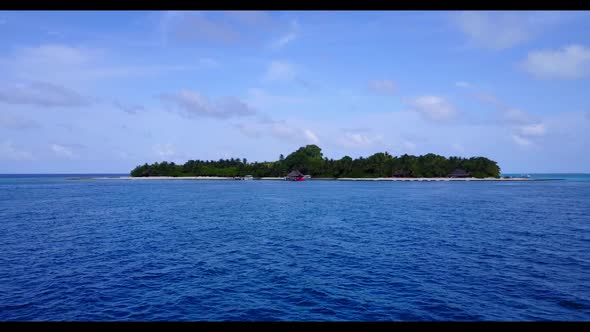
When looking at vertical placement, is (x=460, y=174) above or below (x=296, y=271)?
above

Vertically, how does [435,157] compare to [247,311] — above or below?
above

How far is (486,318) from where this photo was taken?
1426 centimetres

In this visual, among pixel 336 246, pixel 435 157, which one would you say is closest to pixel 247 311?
pixel 336 246

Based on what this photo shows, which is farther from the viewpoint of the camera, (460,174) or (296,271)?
(460,174)

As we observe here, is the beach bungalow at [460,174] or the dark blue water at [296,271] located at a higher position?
the beach bungalow at [460,174]

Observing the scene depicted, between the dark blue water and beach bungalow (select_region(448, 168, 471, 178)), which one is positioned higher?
beach bungalow (select_region(448, 168, 471, 178))

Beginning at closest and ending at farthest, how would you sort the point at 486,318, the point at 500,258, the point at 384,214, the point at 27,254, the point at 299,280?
1. the point at 486,318
2. the point at 299,280
3. the point at 500,258
4. the point at 27,254
5. the point at 384,214

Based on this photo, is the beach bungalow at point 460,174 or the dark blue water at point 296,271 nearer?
the dark blue water at point 296,271

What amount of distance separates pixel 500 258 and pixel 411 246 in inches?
A: 241

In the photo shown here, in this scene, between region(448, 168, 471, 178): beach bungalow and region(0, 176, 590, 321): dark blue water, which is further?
region(448, 168, 471, 178): beach bungalow

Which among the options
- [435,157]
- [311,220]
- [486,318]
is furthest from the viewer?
[435,157]
